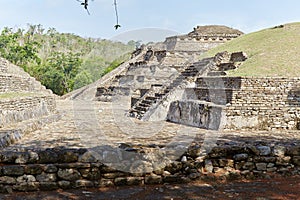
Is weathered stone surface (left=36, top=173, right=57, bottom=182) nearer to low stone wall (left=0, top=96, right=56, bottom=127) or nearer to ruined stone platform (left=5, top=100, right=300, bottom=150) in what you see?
ruined stone platform (left=5, top=100, right=300, bottom=150)

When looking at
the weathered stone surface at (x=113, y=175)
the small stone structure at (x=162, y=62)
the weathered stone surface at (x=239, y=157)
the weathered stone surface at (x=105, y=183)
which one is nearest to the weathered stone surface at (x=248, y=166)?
the weathered stone surface at (x=239, y=157)

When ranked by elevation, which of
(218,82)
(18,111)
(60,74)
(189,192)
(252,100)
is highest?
(60,74)

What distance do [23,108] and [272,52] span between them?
37.7ft

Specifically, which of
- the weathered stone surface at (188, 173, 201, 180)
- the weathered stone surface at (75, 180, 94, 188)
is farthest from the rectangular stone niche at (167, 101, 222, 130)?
the weathered stone surface at (75, 180, 94, 188)

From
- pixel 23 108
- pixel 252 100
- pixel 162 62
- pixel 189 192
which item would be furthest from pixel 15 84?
pixel 189 192

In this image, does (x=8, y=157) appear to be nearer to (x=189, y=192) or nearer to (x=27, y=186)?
(x=27, y=186)

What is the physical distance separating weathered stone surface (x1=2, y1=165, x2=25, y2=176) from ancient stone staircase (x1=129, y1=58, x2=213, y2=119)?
8.54 m

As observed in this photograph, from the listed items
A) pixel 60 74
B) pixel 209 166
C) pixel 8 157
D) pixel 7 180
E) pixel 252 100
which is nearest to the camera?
pixel 7 180

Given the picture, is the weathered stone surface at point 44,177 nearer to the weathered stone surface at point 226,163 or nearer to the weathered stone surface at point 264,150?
the weathered stone surface at point 226,163

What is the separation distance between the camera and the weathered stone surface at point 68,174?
4.54 metres

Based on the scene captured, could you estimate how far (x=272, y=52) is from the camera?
16.5m

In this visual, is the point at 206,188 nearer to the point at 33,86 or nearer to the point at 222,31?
the point at 33,86

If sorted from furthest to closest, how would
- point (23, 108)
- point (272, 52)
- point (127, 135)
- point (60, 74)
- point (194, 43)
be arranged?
point (60, 74) < point (194, 43) < point (272, 52) < point (23, 108) < point (127, 135)

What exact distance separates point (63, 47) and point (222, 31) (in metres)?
43.2
